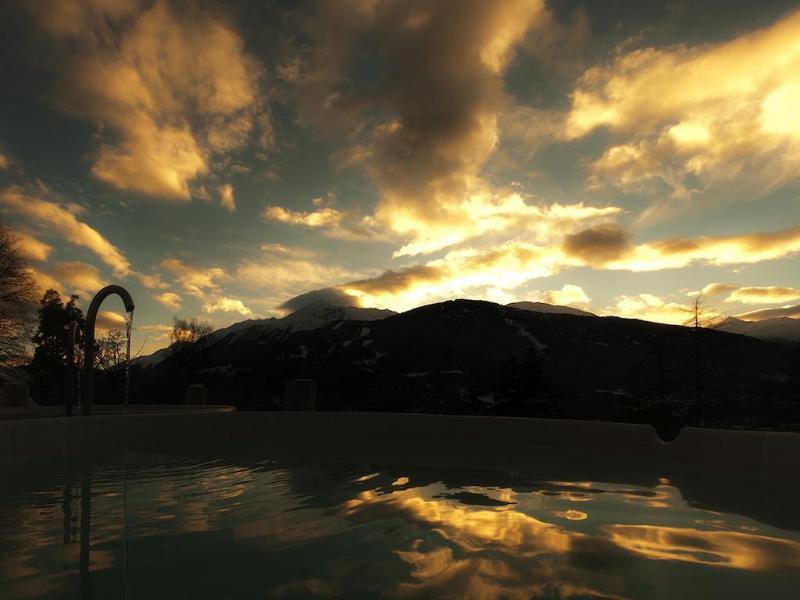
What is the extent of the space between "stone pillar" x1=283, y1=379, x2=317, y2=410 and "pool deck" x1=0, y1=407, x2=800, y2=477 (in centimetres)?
202

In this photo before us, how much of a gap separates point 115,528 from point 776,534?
5.17 m

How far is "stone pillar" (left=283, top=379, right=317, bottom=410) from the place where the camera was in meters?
13.3

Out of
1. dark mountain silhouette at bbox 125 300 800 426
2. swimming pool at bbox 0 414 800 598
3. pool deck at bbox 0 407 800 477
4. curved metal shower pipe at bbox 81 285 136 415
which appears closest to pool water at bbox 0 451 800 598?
swimming pool at bbox 0 414 800 598

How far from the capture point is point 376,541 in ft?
12.1

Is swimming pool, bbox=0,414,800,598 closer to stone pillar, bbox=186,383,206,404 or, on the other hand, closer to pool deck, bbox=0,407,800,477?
pool deck, bbox=0,407,800,477

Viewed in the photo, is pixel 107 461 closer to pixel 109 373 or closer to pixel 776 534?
pixel 776 534

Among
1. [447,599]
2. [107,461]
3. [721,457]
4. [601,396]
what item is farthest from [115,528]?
[601,396]

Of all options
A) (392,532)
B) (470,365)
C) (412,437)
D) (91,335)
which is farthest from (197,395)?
(470,365)

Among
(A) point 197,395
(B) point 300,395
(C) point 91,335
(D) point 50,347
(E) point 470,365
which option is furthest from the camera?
(E) point 470,365

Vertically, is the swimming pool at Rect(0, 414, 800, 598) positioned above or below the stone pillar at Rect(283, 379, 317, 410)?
below

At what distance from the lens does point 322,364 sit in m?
96.4

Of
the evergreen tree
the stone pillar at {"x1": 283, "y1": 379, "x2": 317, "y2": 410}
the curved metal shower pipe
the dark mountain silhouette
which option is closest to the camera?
the curved metal shower pipe

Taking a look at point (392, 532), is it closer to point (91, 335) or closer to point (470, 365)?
point (91, 335)

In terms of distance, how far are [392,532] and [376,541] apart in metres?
0.28
